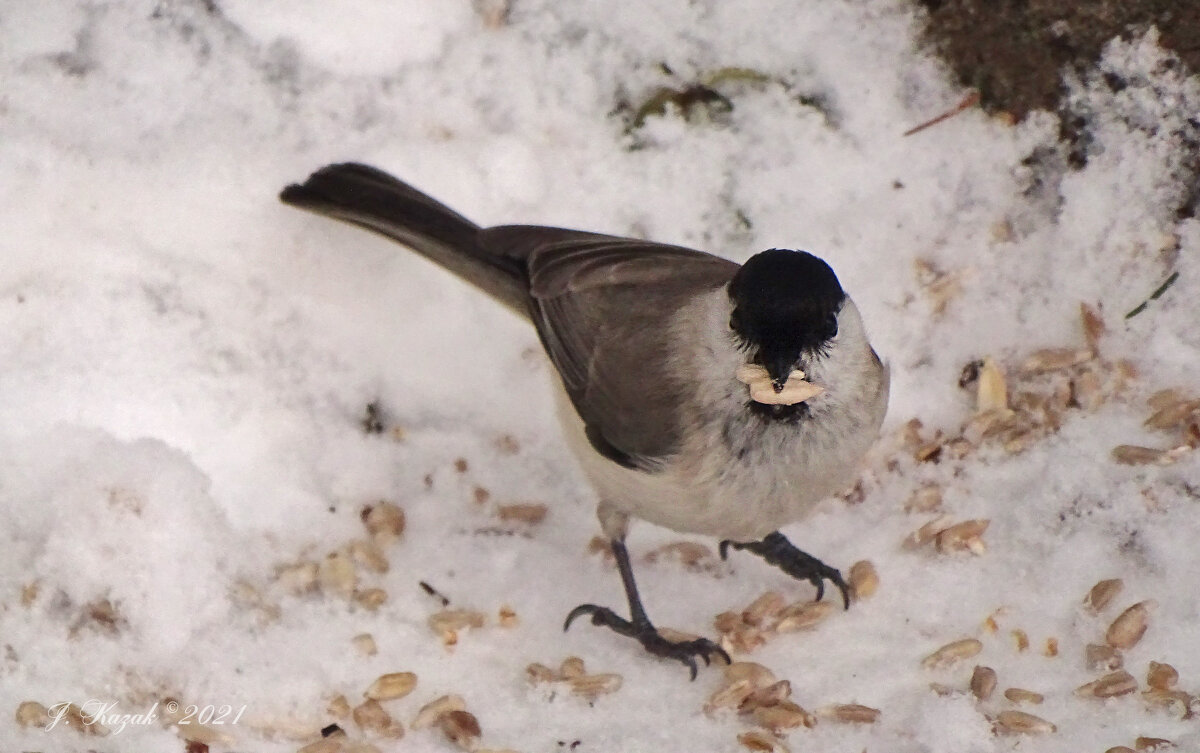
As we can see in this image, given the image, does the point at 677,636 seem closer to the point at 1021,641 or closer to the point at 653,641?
the point at 653,641

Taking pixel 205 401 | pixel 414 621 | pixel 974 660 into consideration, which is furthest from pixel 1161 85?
pixel 205 401

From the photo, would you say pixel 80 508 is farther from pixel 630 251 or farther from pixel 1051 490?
pixel 1051 490

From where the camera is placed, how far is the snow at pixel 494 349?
8.71 feet

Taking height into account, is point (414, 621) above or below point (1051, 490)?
below

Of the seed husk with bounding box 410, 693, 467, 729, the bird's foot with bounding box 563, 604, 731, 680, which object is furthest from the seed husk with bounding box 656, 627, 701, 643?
the seed husk with bounding box 410, 693, 467, 729

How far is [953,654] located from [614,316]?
1.06 meters

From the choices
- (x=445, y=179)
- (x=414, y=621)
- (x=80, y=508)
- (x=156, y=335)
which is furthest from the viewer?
(x=445, y=179)

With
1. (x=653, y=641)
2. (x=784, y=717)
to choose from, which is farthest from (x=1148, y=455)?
(x=653, y=641)

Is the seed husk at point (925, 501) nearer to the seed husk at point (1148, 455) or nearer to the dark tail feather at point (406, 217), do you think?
the seed husk at point (1148, 455)

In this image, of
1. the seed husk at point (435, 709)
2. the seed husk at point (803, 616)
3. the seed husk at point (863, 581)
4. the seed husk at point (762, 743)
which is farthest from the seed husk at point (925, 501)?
the seed husk at point (435, 709)

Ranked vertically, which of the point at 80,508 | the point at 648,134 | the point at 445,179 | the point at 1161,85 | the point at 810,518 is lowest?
the point at 80,508

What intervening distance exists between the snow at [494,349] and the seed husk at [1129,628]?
0.03 metres

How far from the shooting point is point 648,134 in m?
3.40

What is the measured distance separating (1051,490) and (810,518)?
0.58 meters
